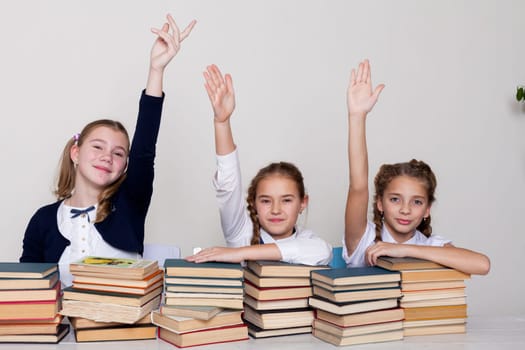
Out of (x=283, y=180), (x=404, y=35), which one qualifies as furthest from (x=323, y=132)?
(x=283, y=180)

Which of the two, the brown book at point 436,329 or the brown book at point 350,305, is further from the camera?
the brown book at point 436,329

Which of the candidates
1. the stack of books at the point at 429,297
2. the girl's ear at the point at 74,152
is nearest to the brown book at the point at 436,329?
the stack of books at the point at 429,297

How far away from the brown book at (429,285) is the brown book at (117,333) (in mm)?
758

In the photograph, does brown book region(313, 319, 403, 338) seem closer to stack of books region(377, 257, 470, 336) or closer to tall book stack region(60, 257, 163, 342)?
stack of books region(377, 257, 470, 336)

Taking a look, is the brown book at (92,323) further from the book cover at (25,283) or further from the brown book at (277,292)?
the brown book at (277,292)

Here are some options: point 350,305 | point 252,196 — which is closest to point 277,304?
point 350,305

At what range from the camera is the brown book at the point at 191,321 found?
1.64 m

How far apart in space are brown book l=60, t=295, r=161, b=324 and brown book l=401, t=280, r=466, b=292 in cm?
79

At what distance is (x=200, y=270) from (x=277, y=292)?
24 centimetres

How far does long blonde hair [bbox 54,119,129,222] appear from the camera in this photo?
249 centimetres

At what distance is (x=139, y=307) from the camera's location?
1677mm

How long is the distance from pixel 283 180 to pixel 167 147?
1.10 metres

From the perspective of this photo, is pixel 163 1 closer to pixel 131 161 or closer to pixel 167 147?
pixel 167 147

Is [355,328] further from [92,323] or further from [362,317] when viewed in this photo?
[92,323]
